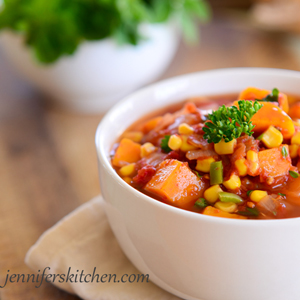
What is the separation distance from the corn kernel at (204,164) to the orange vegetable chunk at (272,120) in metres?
0.28

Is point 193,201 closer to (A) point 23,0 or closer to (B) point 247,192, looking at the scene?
(B) point 247,192

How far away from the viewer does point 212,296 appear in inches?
55.4

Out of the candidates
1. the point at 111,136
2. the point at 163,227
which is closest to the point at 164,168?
the point at 163,227

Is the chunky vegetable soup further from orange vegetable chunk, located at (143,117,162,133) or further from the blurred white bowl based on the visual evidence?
the blurred white bowl

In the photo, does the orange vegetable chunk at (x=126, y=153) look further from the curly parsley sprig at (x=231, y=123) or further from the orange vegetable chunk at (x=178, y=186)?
the curly parsley sprig at (x=231, y=123)

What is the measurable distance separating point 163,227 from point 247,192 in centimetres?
40

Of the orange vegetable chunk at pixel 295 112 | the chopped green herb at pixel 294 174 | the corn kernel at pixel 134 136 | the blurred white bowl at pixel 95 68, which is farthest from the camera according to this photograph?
the blurred white bowl at pixel 95 68

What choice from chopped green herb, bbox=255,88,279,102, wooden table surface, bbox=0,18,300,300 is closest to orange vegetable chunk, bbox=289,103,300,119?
chopped green herb, bbox=255,88,279,102

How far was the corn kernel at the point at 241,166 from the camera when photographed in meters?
1.48

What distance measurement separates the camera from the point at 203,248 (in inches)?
49.9

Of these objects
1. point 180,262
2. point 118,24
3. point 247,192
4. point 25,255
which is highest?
point 118,24

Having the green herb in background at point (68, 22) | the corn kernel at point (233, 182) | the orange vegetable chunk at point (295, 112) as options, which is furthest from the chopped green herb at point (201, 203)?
the green herb in background at point (68, 22)

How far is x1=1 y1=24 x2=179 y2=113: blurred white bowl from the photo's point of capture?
10.1ft

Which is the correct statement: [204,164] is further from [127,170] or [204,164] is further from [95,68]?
[95,68]
